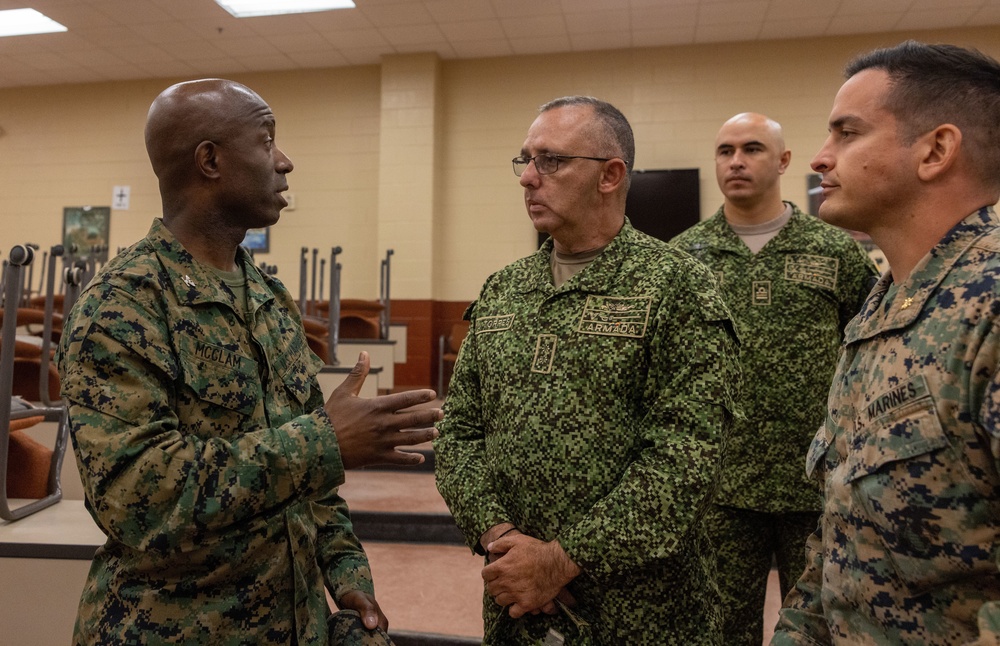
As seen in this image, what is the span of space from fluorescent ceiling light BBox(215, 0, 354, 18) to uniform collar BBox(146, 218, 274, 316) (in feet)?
17.0

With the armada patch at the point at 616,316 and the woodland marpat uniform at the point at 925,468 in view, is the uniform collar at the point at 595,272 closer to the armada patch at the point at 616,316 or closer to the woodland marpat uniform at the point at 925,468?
the armada patch at the point at 616,316

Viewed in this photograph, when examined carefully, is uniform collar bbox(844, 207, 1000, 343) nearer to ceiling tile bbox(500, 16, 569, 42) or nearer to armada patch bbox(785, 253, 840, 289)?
armada patch bbox(785, 253, 840, 289)

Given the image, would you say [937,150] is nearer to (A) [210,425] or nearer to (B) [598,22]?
(A) [210,425]

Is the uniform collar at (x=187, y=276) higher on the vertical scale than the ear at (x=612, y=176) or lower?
lower

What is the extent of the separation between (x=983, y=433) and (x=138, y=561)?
1044 mm

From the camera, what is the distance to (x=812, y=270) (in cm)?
186

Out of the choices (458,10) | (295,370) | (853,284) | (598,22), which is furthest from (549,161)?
(598,22)

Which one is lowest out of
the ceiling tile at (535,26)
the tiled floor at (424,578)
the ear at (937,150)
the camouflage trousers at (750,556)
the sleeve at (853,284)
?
the tiled floor at (424,578)

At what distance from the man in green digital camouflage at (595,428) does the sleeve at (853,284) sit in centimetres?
75

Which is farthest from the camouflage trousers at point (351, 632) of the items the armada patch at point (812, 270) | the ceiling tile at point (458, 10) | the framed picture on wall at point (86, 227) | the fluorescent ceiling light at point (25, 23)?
the framed picture on wall at point (86, 227)

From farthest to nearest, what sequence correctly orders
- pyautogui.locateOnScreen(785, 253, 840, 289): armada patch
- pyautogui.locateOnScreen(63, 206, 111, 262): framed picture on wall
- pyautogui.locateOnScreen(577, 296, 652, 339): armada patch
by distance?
pyautogui.locateOnScreen(63, 206, 111, 262): framed picture on wall < pyautogui.locateOnScreen(785, 253, 840, 289): armada patch < pyautogui.locateOnScreen(577, 296, 652, 339): armada patch

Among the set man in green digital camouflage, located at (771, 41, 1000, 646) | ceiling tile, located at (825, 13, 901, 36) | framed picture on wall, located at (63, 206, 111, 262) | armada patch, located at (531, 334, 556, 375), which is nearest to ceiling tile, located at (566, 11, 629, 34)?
ceiling tile, located at (825, 13, 901, 36)

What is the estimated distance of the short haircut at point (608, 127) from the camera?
141 cm

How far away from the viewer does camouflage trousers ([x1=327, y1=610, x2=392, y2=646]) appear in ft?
3.61
